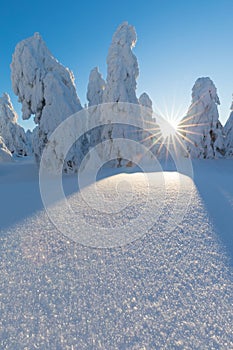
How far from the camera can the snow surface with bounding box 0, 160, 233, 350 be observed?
930mm

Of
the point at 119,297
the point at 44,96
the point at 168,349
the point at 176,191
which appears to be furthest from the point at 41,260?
the point at 44,96

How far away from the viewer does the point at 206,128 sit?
43.1 ft

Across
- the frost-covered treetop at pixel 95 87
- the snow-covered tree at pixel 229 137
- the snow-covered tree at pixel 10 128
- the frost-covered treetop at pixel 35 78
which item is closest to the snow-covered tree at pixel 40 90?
the frost-covered treetop at pixel 35 78

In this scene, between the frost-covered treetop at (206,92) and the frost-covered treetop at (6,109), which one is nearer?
the frost-covered treetop at (206,92)

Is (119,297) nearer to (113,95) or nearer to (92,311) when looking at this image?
(92,311)

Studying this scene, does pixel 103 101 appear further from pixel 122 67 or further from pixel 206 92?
pixel 206 92

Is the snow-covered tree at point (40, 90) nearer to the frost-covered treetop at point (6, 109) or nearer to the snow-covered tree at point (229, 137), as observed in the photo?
the snow-covered tree at point (229, 137)

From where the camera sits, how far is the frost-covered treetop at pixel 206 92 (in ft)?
42.7

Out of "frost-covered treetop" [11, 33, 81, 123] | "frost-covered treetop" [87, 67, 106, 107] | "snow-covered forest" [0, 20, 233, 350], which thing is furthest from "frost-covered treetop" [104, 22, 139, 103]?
"snow-covered forest" [0, 20, 233, 350]

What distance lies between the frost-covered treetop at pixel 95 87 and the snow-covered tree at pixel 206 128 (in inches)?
491

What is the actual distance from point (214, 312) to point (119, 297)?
0.61 meters

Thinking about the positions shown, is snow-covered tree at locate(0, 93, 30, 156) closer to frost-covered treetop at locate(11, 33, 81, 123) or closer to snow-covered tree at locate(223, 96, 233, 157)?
frost-covered treetop at locate(11, 33, 81, 123)

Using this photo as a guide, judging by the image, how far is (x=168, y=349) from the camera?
87cm

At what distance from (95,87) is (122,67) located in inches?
319
